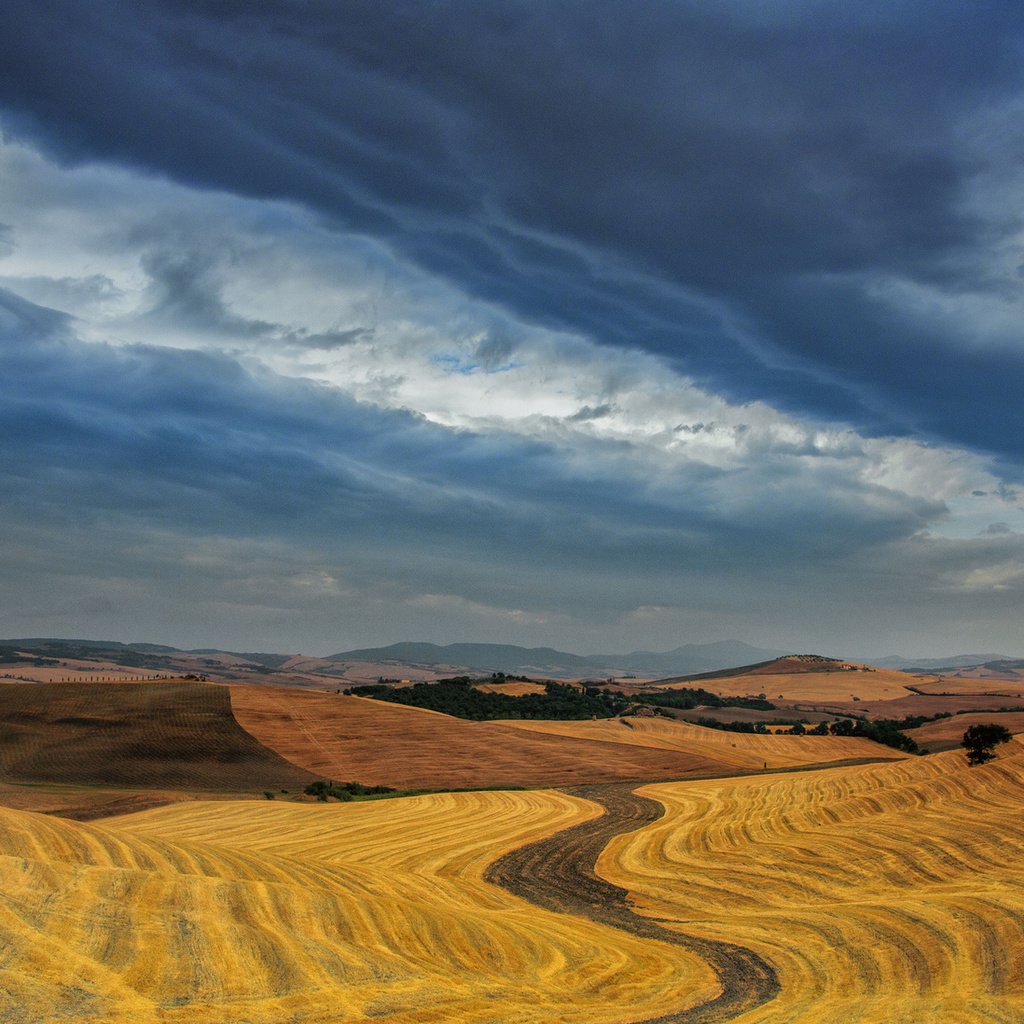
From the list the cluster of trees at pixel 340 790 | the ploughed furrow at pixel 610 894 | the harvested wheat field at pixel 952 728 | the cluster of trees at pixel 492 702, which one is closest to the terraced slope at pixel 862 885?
the ploughed furrow at pixel 610 894

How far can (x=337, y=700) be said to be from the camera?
116750mm

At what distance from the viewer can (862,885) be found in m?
36.6

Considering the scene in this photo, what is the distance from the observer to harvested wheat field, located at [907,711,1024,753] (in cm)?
13000

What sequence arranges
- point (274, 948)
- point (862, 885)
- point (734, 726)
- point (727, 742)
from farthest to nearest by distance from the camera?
point (734, 726) < point (727, 742) < point (862, 885) < point (274, 948)

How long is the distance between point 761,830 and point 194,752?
6760 cm

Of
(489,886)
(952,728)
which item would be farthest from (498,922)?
(952,728)

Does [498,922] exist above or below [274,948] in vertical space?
below

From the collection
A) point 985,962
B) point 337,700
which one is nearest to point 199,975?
point 985,962

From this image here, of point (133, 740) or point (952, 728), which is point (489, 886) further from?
point (952, 728)

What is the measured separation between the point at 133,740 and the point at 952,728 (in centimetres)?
13336

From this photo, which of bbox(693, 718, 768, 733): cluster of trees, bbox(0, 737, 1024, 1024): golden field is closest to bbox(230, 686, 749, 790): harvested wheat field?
bbox(693, 718, 768, 733): cluster of trees

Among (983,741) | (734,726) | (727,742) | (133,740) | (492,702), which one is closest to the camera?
(983,741)

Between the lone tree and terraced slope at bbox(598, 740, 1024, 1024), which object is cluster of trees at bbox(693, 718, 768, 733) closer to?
the lone tree

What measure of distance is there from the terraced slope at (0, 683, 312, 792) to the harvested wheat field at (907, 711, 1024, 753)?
101457mm
